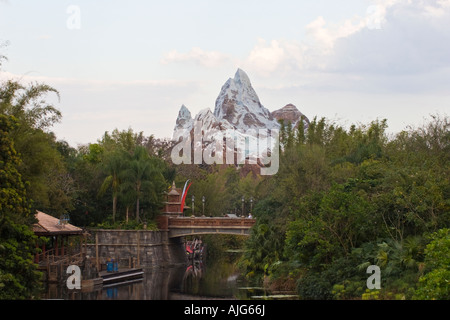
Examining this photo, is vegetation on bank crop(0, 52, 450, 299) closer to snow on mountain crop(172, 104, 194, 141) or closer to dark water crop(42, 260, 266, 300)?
dark water crop(42, 260, 266, 300)

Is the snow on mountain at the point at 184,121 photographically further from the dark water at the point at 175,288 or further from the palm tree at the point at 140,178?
the dark water at the point at 175,288

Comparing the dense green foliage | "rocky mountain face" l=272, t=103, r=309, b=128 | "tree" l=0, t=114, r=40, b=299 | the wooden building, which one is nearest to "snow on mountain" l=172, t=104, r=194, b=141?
"rocky mountain face" l=272, t=103, r=309, b=128

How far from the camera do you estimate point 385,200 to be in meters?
24.4

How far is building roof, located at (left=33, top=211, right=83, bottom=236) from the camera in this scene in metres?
31.9

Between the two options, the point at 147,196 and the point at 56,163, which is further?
the point at 147,196

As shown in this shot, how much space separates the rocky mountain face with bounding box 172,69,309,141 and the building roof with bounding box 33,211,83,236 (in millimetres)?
64511

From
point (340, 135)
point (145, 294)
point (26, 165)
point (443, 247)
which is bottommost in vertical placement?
point (145, 294)

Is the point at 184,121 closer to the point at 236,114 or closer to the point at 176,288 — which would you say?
the point at 236,114

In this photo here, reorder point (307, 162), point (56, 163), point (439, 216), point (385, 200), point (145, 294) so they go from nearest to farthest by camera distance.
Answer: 1. point (439, 216)
2. point (385, 200)
3. point (56, 163)
4. point (145, 294)
5. point (307, 162)

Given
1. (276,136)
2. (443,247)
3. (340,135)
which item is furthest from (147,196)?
(443,247)

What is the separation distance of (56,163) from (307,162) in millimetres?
12293

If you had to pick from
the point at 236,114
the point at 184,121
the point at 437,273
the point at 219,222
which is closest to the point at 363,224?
the point at 437,273
